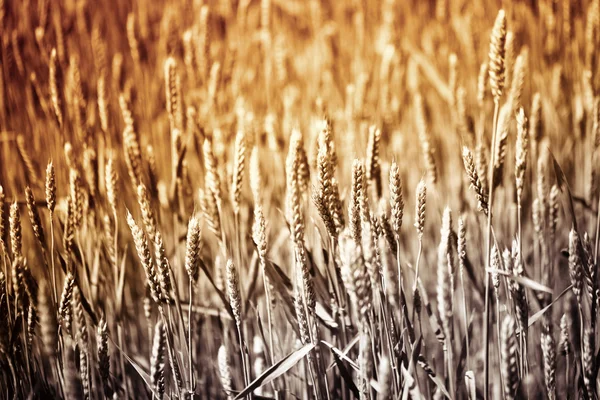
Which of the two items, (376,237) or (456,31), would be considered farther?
(456,31)

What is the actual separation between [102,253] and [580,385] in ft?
2.61

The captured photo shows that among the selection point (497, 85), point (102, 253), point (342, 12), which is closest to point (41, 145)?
point (102, 253)

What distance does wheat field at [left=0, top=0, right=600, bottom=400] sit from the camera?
1.95 feet

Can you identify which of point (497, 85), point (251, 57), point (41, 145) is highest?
point (251, 57)

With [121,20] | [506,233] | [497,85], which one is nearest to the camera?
[497,85]

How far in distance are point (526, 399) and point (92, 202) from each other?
2.32 feet

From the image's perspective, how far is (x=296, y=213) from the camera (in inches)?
22.5

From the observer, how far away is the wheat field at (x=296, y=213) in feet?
1.95

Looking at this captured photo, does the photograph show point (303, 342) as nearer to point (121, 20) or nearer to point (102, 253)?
point (102, 253)

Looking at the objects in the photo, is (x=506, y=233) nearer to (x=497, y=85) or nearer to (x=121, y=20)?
(x=497, y=85)

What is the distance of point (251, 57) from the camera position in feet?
5.31

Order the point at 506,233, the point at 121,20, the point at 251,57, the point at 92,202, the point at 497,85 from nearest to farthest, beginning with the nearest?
the point at 497,85, the point at 92,202, the point at 506,233, the point at 121,20, the point at 251,57

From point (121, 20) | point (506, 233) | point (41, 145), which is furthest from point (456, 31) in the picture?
point (41, 145)

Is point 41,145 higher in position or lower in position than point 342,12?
lower
